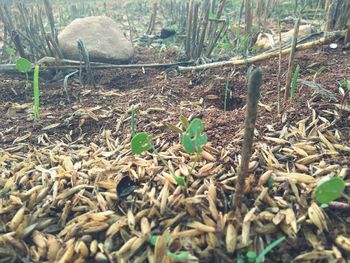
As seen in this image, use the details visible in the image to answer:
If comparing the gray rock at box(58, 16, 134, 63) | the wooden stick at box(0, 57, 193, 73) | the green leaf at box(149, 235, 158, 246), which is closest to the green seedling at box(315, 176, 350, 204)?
the green leaf at box(149, 235, 158, 246)

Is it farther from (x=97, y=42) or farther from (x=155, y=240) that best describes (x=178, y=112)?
(x=97, y=42)

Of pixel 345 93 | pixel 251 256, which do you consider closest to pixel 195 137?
pixel 251 256

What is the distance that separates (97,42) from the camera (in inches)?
109

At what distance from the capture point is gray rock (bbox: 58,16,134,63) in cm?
272

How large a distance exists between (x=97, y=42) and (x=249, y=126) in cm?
213

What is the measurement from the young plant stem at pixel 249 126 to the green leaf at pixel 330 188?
0.74 feet

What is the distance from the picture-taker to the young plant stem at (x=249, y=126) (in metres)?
0.89

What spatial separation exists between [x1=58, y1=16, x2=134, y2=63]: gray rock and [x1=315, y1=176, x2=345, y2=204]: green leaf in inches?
84.5

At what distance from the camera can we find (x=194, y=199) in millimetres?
1178

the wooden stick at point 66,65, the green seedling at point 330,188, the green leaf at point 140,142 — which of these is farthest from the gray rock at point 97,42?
the green seedling at point 330,188

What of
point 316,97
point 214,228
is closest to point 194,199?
point 214,228

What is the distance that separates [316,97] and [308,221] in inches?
29.0

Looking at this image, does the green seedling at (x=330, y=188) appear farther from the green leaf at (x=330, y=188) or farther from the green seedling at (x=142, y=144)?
the green seedling at (x=142, y=144)

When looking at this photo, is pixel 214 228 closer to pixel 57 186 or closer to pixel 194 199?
pixel 194 199
